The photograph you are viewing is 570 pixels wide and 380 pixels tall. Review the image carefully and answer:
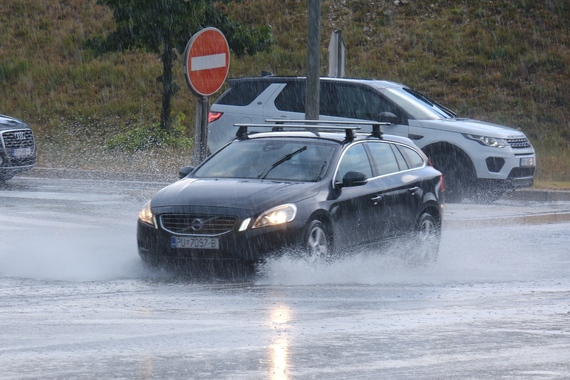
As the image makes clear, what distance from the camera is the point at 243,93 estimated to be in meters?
21.3

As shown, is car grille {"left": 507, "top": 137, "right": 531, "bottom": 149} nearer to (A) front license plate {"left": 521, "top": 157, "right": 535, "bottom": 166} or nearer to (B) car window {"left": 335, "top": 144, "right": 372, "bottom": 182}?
(A) front license plate {"left": 521, "top": 157, "right": 535, "bottom": 166}

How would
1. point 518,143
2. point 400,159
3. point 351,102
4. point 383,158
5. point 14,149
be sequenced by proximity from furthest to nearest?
point 14,149
point 351,102
point 518,143
point 400,159
point 383,158

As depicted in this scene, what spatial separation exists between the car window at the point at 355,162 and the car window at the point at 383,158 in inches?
6.0

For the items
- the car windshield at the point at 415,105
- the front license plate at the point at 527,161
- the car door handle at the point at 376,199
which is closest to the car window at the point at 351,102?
the car windshield at the point at 415,105

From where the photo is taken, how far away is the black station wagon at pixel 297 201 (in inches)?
451

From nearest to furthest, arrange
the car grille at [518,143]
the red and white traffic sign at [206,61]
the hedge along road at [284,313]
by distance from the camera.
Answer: the hedge along road at [284,313], the red and white traffic sign at [206,61], the car grille at [518,143]

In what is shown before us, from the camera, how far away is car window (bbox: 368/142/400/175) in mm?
13359

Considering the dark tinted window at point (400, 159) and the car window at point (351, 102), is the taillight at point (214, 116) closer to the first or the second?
the car window at point (351, 102)

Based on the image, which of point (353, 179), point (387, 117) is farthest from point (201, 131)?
point (387, 117)

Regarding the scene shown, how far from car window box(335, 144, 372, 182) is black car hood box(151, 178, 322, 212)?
24.9 inches

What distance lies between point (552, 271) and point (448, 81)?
26060mm

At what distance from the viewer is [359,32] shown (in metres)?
42.2

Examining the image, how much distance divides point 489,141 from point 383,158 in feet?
22.0

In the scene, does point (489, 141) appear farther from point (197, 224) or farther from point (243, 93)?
point (197, 224)
